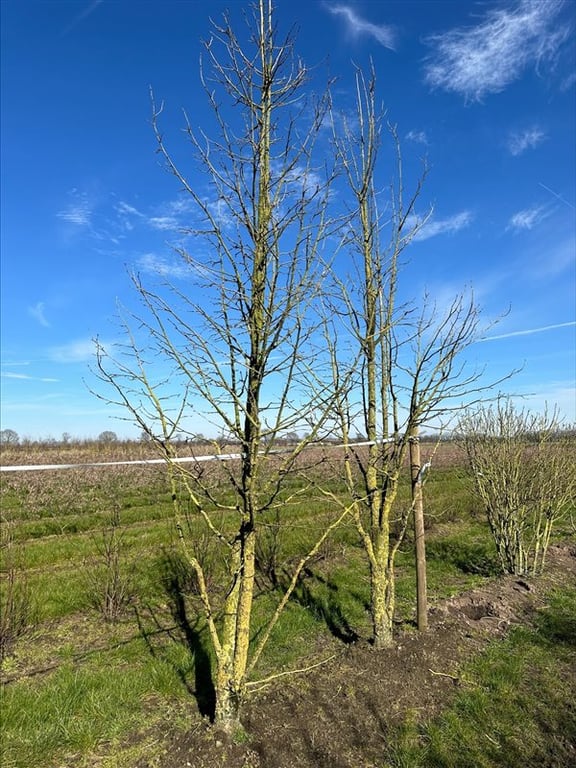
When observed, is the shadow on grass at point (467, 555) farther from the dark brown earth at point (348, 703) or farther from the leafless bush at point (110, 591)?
the leafless bush at point (110, 591)

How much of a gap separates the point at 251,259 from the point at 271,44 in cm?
137

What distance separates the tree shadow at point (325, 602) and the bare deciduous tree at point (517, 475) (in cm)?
263

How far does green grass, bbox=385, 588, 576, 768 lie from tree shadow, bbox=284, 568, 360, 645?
1296 mm

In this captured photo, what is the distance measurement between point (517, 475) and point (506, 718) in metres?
4.03

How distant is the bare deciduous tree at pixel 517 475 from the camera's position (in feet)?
22.4

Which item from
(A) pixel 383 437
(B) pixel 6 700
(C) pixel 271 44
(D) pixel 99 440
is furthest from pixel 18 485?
(D) pixel 99 440

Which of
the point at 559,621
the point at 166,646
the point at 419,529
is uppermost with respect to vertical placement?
the point at 419,529

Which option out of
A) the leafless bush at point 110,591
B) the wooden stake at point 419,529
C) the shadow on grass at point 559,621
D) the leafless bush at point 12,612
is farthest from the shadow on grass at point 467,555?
the leafless bush at point 12,612

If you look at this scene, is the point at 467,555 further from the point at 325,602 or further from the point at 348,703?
the point at 348,703

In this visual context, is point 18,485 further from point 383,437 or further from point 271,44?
point 271,44

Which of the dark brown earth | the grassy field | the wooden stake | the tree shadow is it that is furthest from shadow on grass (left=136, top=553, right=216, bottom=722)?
the wooden stake

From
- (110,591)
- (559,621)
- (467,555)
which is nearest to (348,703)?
(559,621)

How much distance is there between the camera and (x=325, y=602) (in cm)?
571

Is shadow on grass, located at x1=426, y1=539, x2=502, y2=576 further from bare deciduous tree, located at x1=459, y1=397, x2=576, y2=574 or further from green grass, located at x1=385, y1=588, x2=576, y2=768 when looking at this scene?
green grass, located at x1=385, y1=588, x2=576, y2=768
